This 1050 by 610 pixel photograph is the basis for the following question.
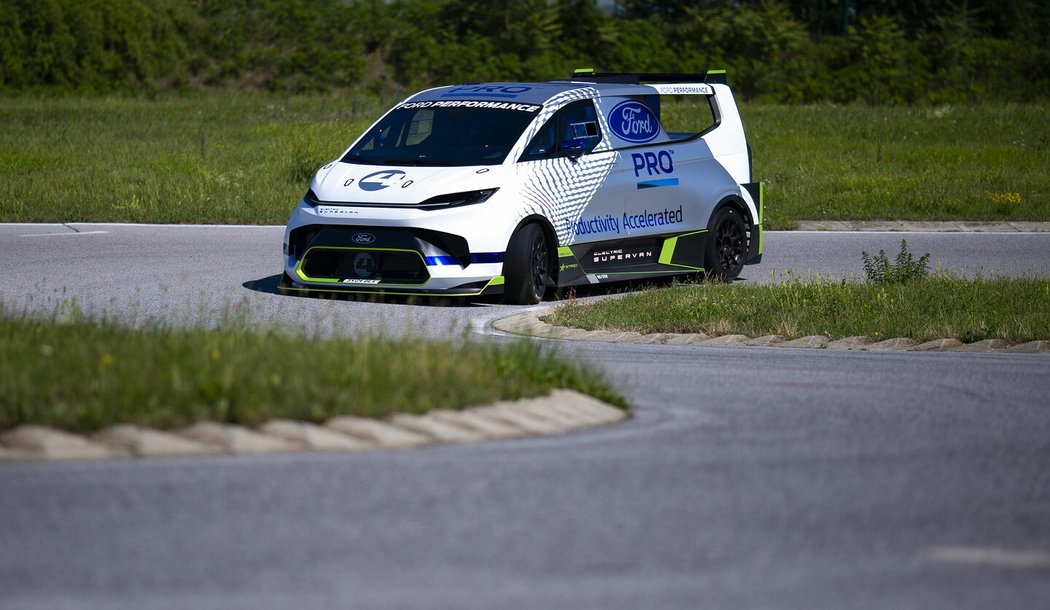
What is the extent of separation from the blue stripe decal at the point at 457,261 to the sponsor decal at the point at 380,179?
0.79 metres

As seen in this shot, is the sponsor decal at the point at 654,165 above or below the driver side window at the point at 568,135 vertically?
Result: below

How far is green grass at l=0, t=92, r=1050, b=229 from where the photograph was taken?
2191 cm

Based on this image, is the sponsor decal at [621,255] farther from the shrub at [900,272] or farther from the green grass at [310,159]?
the green grass at [310,159]

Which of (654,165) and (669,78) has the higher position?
(669,78)

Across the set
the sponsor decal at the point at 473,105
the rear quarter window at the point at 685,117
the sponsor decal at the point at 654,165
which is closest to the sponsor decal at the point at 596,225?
the sponsor decal at the point at 654,165

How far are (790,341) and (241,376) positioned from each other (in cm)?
546

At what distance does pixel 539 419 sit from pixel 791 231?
1367 cm

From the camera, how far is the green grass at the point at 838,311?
12.0m

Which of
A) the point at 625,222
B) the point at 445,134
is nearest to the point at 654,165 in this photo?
the point at 625,222

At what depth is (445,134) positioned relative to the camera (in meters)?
14.4

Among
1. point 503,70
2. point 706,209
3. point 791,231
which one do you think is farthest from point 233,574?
point 503,70

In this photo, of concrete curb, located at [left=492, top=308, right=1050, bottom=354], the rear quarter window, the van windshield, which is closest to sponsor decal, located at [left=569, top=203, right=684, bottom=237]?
the van windshield

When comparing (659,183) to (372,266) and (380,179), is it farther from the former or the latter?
(372,266)

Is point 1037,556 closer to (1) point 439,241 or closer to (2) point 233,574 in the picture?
(2) point 233,574
